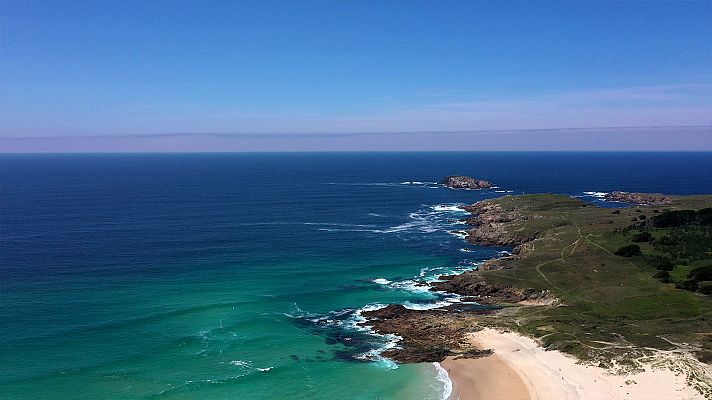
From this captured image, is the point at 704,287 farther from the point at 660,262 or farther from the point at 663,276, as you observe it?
the point at 660,262

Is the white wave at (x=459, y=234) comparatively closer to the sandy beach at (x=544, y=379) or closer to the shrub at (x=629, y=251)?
the shrub at (x=629, y=251)

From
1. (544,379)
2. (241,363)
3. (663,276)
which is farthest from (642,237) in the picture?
(241,363)

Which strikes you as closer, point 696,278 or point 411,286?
point 696,278

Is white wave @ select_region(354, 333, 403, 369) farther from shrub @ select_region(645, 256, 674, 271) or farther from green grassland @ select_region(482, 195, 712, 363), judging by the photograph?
shrub @ select_region(645, 256, 674, 271)

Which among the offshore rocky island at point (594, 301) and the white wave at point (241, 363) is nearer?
the offshore rocky island at point (594, 301)

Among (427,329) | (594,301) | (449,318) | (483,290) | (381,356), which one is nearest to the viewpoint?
(381,356)

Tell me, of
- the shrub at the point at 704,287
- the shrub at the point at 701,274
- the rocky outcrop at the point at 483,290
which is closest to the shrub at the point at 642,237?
the shrub at the point at 701,274
